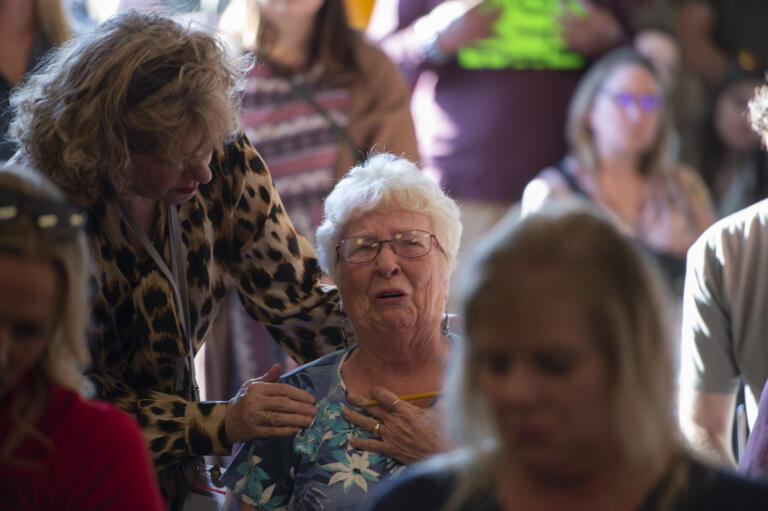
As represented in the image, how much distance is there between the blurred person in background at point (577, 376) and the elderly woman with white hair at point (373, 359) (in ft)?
2.42

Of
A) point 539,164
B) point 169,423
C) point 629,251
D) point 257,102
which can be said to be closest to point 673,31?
point 539,164

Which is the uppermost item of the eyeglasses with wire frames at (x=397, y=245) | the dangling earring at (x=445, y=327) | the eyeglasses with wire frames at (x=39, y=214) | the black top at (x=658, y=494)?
the eyeglasses with wire frames at (x=39, y=214)

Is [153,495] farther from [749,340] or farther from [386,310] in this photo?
[749,340]

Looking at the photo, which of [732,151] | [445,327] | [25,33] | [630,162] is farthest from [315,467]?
[732,151]

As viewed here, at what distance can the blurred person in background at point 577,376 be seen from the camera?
1201 mm

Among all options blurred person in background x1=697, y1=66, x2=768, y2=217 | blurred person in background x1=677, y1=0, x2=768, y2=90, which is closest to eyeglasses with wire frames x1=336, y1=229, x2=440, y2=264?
blurred person in background x1=697, y1=66, x2=768, y2=217

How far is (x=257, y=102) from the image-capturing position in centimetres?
372

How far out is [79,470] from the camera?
54.7 inches

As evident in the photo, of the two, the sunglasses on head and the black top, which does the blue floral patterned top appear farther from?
the sunglasses on head

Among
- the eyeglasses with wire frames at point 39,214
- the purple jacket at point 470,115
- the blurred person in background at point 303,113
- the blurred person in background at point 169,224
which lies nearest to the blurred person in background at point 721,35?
the purple jacket at point 470,115

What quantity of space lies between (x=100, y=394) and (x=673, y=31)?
15.3ft

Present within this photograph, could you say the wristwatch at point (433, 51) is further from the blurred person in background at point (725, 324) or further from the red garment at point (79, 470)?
the red garment at point (79, 470)

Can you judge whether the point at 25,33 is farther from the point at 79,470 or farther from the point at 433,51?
the point at 79,470

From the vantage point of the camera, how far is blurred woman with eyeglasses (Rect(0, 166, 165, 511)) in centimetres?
134
